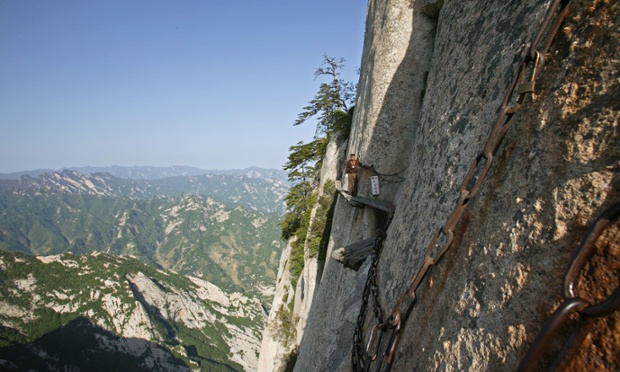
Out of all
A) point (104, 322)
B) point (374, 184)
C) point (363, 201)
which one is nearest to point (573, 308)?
point (363, 201)

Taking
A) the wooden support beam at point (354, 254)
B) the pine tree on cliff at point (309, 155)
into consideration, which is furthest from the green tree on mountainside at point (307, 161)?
the wooden support beam at point (354, 254)

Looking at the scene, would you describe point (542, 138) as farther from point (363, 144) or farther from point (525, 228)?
point (363, 144)

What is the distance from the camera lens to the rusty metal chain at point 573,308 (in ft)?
6.01

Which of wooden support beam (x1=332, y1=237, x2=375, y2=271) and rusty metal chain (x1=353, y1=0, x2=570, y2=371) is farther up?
rusty metal chain (x1=353, y1=0, x2=570, y2=371)

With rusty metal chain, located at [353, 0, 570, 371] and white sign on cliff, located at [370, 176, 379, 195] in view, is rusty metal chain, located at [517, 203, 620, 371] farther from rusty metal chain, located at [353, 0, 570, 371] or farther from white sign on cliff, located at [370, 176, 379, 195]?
white sign on cliff, located at [370, 176, 379, 195]

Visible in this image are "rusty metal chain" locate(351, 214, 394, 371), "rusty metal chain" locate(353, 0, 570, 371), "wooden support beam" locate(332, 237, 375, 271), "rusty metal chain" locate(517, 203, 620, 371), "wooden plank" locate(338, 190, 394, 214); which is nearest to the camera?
"rusty metal chain" locate(517, 203, 620, 371)

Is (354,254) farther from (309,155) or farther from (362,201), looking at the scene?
(309,155)

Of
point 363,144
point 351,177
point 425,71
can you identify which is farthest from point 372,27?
point 351,177

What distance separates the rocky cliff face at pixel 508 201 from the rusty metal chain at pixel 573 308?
0.05 m

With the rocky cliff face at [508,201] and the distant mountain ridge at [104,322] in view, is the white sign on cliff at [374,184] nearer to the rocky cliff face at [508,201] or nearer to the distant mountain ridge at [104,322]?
the rocky cliff face at [508,201]

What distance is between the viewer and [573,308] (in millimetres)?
1852

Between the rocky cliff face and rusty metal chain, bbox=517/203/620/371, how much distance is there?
5 centimetres

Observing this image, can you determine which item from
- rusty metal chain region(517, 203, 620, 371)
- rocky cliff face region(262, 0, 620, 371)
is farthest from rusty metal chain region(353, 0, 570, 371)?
rusty metal chain region(517, 203, 620, 371)

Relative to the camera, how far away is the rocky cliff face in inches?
85.3
